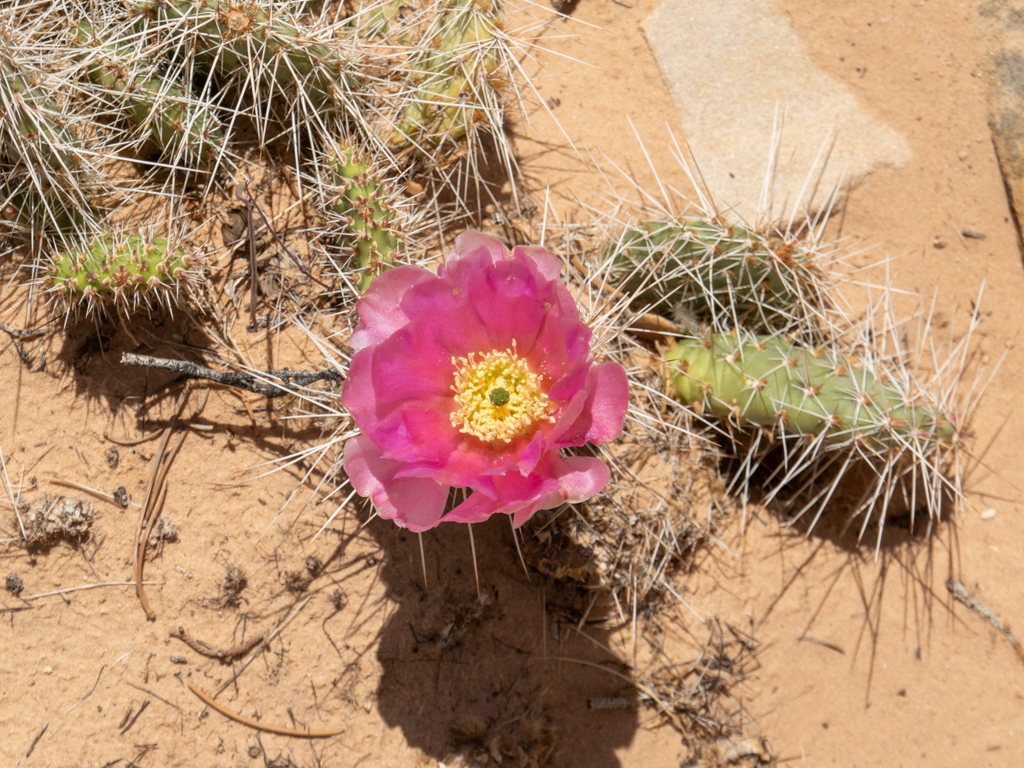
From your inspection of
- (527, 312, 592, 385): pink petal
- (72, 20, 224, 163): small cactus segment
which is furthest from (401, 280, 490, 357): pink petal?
(72, 20, 224, 163): small cactus segment

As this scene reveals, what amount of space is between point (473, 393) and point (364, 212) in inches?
23.3

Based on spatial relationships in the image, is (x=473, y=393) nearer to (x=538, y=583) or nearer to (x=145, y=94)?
(x=538, y=583)

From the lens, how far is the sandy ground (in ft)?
7.14

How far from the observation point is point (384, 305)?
1.55 meters

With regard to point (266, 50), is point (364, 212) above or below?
below

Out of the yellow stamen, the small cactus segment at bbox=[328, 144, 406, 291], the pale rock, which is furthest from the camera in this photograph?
the pale rock

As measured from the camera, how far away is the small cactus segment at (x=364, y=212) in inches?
76.4

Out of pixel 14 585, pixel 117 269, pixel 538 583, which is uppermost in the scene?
pixel 117 269

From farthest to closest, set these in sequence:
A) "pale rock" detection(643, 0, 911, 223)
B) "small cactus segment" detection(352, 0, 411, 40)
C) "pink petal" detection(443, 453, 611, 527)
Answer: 1. "pale rock" detection(643, 0, 911, 223)
2. "small cactus segment" detection(352, 0, 411, 40)
3. "pink petal" detection(443, 453, 611, 527)

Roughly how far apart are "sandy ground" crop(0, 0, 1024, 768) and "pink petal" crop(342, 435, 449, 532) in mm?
808

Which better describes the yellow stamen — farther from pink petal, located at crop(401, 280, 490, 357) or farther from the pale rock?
the pale rock

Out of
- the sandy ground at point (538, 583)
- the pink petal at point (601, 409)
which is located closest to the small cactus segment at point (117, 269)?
the sandy ground at point (538, 583)

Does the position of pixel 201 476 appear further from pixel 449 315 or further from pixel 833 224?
pixel 833 224

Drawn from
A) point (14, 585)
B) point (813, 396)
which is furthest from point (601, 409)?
point (14, 585)
